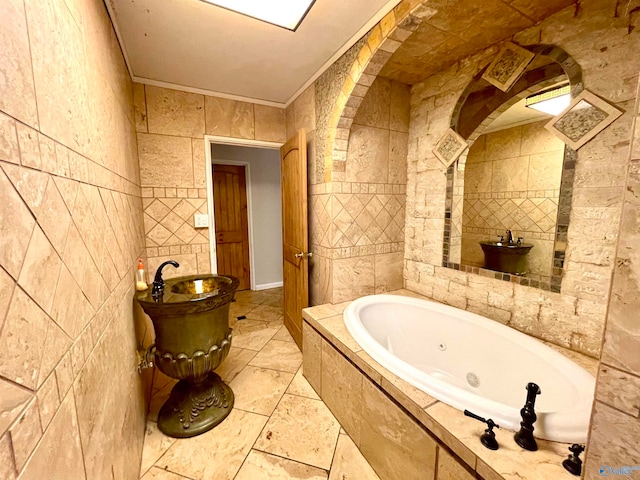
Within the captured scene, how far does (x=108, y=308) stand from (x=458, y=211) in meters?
2.19

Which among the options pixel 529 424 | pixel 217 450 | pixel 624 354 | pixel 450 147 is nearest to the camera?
pixel 624 354

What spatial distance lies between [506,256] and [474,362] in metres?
0.73

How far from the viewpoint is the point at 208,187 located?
2.37 metres

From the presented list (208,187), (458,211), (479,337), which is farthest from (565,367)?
(208,187)

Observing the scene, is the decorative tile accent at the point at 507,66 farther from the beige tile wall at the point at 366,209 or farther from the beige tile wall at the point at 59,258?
the beige tile wall at the point at 59,258

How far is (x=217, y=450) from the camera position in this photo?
4.61 ft

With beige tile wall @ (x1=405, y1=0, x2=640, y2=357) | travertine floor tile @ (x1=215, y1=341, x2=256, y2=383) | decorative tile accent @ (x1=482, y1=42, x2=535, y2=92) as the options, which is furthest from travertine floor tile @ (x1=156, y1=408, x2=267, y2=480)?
decorative tile accent @ (x1=482, y1=42, x2=535, y2=92)

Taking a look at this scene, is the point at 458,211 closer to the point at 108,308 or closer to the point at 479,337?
the point at 479,337

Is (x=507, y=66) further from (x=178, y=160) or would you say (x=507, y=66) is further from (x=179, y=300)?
(x=178, y=160)

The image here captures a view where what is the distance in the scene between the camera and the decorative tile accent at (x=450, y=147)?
188 cm

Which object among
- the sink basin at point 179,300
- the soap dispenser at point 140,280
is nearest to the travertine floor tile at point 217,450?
the sink basin at point 179,300

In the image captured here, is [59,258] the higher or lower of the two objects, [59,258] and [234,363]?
the higher

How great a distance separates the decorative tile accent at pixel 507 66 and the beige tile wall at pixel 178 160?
4.80 feet

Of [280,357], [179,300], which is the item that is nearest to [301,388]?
[280,357]
